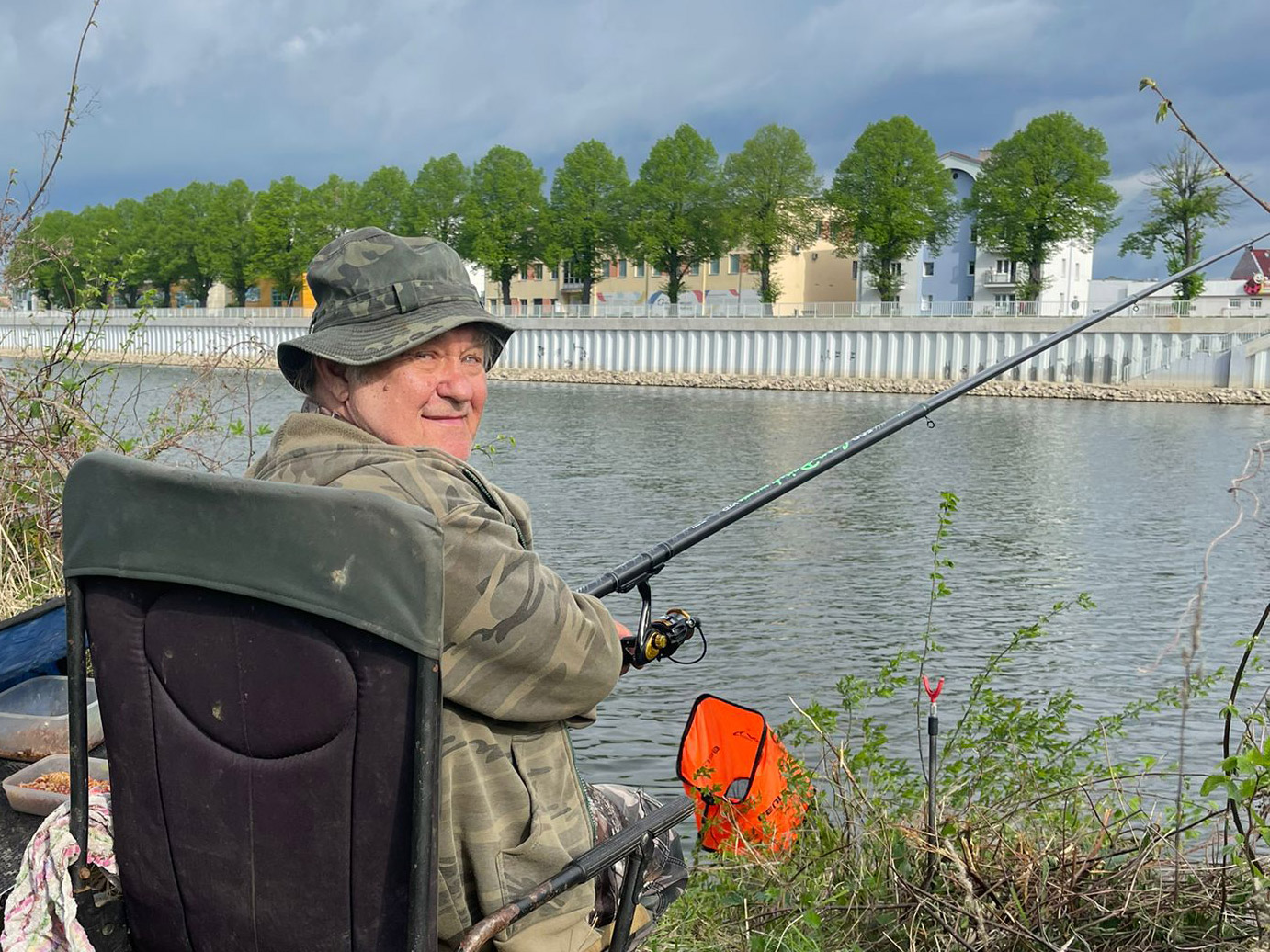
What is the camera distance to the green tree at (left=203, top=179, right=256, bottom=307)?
86.1 m

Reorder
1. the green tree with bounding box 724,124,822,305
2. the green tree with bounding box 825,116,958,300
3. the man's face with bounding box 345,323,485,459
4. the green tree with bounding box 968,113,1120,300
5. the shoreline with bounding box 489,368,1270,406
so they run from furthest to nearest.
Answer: the green tree with bounding box 724,124,822,305
the green tree with bounding box 825,116,958,300
the green tree with bounding box 968,113,1120,300
the shoreline with bounding box 489,368,1270,406
the man's face with bounding box 345,323,485,459

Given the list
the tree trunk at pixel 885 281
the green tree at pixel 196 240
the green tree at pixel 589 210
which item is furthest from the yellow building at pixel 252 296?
the tree trunk at pixel 885 281

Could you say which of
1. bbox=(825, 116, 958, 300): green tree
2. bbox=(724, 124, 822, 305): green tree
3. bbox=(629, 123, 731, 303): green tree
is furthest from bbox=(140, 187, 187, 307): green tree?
bbox=(825, 116, 958, 300): green tree

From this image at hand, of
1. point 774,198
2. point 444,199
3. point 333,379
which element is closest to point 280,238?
point 444,199

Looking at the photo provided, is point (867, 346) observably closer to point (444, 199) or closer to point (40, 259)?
point (444, 199)

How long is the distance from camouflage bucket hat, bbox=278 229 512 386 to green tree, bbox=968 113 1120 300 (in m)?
64.6

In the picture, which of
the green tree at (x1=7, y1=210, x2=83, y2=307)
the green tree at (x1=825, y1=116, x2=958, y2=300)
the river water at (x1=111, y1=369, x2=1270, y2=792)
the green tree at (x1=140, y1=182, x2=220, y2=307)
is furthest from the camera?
the green tree at (x1=140, y1=182, x2=220, y2=307)

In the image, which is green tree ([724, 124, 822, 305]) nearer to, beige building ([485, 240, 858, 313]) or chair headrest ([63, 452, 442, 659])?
beige building ([485, 240, 858, 313])

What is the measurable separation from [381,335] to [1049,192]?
65.4 metres

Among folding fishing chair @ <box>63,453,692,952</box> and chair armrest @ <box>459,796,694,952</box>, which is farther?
chair armrest @ <box>459,796,694,952</box>

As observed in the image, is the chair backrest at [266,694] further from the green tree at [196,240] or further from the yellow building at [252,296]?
the green tree at [196,240]

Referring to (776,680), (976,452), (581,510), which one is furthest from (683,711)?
(976,452)

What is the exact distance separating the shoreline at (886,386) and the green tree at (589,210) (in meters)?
11.5

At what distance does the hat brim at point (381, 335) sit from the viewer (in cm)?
246
